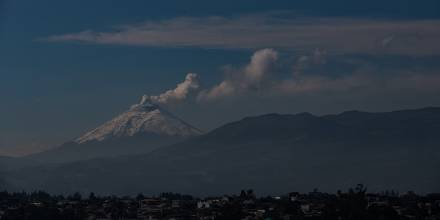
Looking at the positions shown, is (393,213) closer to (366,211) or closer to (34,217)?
(366,211)

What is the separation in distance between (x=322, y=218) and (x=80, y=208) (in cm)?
3235

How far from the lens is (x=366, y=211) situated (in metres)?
77.6

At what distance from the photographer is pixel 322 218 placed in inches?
3086

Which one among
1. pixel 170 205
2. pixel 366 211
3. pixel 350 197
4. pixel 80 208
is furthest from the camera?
pixel 170 205

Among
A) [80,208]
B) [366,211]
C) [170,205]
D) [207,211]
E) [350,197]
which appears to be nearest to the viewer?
[366,211]

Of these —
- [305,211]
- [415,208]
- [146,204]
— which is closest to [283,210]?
[305,211]

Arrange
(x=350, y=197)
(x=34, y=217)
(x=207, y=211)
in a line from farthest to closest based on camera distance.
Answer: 1. (x=207, y=211)
2. (x=34, y=217)
3. (x=350, y=197)

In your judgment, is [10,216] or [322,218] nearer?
[322,218]

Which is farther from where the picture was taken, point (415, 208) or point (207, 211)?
point (207, 211)

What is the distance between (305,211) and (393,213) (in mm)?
16468

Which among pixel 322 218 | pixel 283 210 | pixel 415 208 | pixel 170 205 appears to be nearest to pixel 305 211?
pixel 283 210

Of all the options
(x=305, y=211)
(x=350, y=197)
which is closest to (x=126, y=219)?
(x=305, y=211)

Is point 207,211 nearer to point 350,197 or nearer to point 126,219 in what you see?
point 126,219

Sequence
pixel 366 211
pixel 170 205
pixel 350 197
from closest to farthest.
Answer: pixel 366 211 < pixel 350 197 < pixel 170 205
